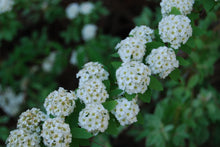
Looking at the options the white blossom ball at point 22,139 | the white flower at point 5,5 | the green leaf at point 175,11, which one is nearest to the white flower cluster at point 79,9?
the white flower at point 5,5

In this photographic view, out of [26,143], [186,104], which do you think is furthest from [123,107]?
[186,104]

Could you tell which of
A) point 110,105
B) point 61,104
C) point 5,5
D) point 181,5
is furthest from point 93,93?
point 5,5

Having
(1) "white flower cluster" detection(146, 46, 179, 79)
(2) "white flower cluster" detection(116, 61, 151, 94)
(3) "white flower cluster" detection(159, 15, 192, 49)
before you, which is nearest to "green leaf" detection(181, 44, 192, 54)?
(3) "white flower cluster" detection(159, 15, 192, 49)

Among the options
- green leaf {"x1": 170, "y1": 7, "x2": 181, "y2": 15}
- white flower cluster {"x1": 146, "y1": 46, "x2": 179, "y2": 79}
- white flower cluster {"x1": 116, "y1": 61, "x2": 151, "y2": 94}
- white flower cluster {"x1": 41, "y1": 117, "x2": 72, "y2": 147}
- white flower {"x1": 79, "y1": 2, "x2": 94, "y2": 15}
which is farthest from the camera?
white flower {"x1": 79, "y1": 2, "x2": 94, "y2": 15}

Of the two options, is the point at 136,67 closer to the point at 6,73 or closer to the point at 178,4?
the point at 178,4

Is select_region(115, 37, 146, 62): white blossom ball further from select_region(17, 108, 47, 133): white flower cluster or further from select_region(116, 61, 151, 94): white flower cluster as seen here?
select_region(17, 108, 47, 133): white flower cluster

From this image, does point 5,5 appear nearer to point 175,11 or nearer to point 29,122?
point 29,122

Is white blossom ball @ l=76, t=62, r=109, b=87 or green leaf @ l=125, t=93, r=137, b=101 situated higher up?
white blossom ball @ l=76, t=62, r=109, b=87
